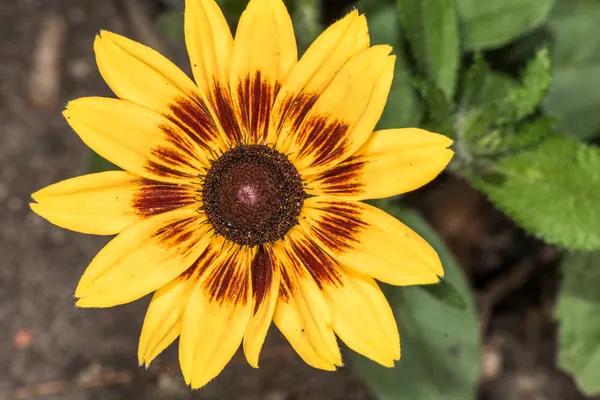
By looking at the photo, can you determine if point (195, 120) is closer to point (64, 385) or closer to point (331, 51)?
point (331, 51)

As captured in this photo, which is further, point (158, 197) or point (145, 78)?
point (158, 197)

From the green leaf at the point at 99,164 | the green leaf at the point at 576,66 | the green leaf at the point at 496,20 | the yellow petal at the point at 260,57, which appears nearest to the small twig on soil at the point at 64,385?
the green leaf at the point at 99,164

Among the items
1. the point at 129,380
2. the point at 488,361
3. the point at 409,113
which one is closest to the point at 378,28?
the point at 409,113

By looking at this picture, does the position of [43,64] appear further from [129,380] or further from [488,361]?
[488,361]

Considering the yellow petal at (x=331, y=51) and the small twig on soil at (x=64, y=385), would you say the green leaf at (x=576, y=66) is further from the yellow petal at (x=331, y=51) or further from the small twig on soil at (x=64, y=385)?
the small twig on soil at (x=64, y=385)

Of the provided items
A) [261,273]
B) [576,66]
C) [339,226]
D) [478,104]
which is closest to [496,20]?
[478,104]

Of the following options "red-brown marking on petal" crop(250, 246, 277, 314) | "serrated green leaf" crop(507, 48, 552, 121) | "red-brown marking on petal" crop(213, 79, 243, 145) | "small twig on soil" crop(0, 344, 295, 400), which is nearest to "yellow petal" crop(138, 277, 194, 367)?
"red-brown marking on petal" crop(250, 246, 277, 314)
